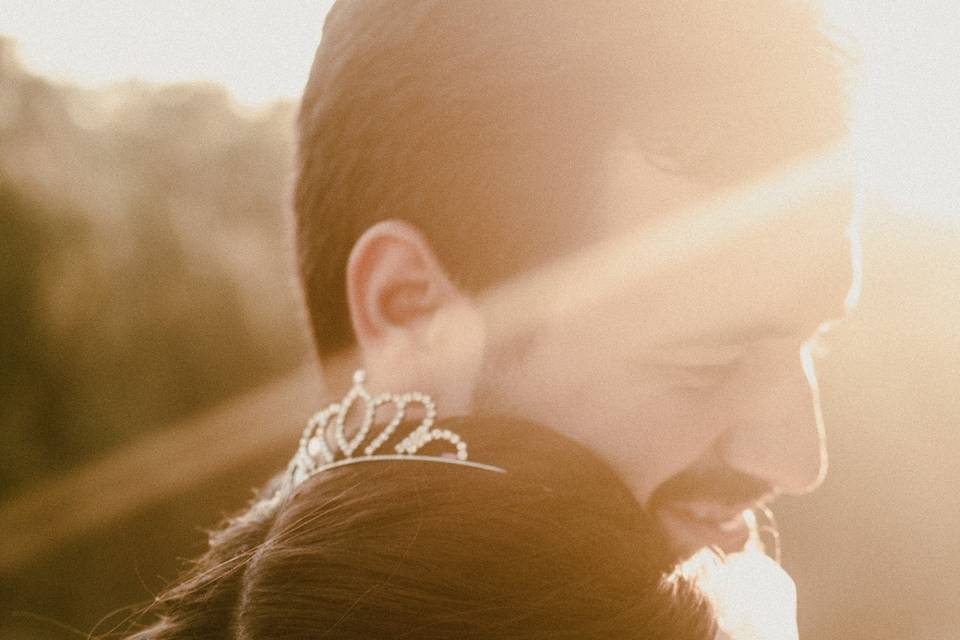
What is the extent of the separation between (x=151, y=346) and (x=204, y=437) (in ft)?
2.31

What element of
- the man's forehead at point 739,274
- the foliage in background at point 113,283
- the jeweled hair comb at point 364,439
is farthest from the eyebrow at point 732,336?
the foliage in background at point 113,283

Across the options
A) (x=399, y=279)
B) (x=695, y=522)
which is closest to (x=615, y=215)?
(x=399, y=279)

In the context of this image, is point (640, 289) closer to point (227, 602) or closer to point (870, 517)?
point (227, 602)

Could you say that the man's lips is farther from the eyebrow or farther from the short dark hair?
the short dark hair

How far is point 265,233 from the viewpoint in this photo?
25.2 feet

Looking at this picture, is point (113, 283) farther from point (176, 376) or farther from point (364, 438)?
point (364, 438)

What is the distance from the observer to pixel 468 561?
3.96ft

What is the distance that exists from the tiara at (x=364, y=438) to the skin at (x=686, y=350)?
0.33 feet

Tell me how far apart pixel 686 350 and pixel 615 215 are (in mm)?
203

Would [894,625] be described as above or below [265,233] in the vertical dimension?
below

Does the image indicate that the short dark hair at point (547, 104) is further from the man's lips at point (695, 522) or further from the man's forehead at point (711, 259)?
the man's lips at point (695, 522)

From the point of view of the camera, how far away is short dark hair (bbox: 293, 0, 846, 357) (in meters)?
1.34

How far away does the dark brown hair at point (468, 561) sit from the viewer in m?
1.19

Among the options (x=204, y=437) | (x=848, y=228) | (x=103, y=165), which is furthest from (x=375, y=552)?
(x=103, y=165)
